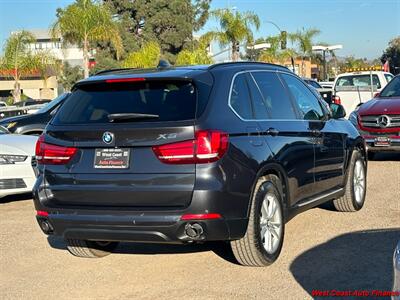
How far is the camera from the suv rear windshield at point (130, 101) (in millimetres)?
4801

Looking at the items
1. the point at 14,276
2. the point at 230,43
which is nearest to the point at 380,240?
the point at 14,276

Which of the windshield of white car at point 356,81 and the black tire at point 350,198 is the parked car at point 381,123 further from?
the windshield of white car at point 356,81

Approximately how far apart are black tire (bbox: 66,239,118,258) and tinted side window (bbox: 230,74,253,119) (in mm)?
2006

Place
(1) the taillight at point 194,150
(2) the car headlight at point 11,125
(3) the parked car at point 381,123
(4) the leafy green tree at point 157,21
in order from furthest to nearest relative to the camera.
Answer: (4) the leafy green tree at point 157,21 < (2) the car headlight at point 11,125 < (3) the parked car at point 381,123 < (1) the taillight at point 194,150

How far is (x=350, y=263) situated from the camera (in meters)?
5.23

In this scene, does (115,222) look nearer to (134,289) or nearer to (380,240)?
(134,289)

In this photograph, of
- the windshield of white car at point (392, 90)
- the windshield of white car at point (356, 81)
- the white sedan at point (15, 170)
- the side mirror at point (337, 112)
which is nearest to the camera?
the side mirror at point (337, 112)

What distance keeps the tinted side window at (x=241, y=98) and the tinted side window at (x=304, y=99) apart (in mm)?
1035

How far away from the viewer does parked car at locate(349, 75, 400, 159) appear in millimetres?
11328

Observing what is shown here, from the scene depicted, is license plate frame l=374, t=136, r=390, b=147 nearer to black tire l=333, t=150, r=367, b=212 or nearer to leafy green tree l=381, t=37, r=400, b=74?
black tire l=333, t=150, r=367, b=212

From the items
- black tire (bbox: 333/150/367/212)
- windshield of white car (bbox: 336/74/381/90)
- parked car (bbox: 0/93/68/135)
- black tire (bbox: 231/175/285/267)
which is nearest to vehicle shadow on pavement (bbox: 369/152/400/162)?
windshield of white car (bbox: 336/74/381/90)

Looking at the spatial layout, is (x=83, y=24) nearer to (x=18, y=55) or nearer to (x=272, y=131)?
(x=18, y=55)

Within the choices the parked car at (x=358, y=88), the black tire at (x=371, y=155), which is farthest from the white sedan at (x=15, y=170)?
the parked car at (x=358, y=88)

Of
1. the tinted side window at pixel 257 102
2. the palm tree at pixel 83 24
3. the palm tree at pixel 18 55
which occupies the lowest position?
the tinted side window at pixel 257 102
